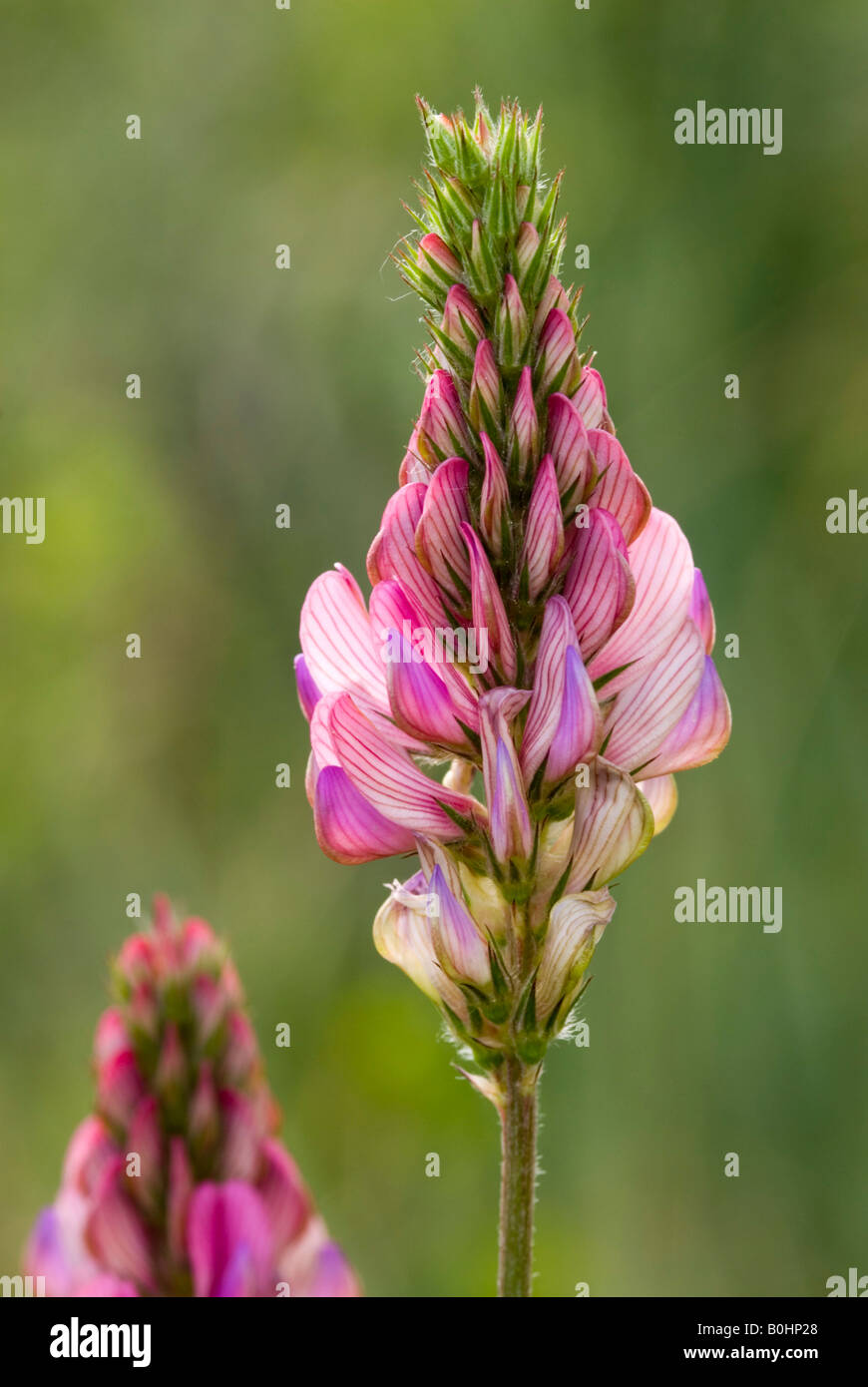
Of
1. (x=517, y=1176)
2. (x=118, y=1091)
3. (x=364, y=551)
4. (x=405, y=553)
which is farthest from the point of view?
(x=364, y=551)

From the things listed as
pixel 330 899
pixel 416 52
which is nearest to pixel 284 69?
pixel 416 52

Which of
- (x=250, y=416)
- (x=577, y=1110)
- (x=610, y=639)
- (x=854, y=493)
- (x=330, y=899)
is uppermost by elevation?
(x=250, y=416)

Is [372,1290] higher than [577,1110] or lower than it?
lower

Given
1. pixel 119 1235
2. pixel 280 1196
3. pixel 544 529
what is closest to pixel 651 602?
pixel 544 529

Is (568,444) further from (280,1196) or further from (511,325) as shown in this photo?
(280,1196)

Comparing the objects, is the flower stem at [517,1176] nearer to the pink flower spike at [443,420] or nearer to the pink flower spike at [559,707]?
the pink flower spike at [559,707]
